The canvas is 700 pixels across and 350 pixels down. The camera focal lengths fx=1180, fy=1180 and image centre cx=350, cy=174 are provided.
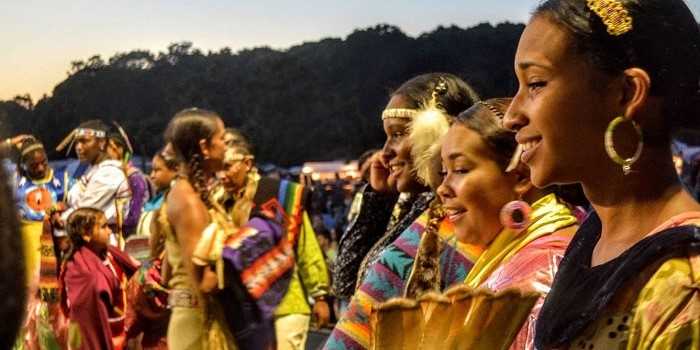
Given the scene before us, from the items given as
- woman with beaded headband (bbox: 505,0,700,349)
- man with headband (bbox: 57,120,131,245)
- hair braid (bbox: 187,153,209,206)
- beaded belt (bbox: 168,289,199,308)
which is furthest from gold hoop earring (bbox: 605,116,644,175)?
man with headband (bbox: 57,120,131,245)

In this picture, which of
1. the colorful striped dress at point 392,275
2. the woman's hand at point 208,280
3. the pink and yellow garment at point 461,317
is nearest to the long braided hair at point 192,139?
the woman's hand at point 208,280

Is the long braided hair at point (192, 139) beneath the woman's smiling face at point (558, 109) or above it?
beneath

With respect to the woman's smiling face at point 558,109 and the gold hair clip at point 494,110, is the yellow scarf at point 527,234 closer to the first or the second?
the gold hair clip at point 494,110

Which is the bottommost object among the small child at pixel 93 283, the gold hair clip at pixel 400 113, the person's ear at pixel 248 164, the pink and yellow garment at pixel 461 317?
the small child at pixel 93 283

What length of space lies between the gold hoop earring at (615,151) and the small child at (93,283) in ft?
19.5

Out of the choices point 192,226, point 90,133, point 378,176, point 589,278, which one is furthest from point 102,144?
point 589,278

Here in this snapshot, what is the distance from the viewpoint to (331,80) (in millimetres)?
19156

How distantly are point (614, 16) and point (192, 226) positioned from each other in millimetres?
3990

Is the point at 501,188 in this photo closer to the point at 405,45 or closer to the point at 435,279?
the point at 435,279

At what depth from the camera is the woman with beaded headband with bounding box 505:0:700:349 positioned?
5.39 feet

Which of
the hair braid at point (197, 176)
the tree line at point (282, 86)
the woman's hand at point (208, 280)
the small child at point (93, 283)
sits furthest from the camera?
the small child at point (93, 283)

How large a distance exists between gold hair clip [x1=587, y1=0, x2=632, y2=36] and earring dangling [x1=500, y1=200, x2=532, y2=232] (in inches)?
33.9

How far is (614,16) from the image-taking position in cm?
173

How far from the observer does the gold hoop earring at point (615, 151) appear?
67.7 inches
